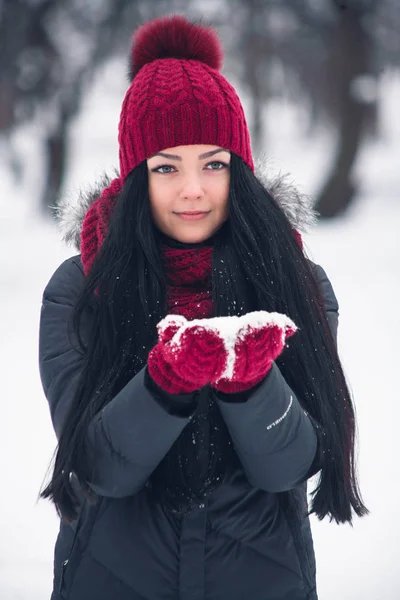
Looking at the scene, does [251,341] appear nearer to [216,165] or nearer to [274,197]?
[216,165]

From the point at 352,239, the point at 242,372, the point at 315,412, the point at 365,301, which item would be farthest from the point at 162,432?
the point at 352,239

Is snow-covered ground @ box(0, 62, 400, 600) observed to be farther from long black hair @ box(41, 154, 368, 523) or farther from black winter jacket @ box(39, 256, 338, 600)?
black winter jacket @ box(39, 256, 338, 600)

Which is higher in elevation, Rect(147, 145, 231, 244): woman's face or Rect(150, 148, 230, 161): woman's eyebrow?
Rect(150, 148, 230, 161): woman's eyebrow

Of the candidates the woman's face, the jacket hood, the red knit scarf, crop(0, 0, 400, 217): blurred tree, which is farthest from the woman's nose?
crop(0, 0, 400, 217): blurred tree

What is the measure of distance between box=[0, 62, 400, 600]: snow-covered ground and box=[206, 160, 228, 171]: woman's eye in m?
0.29

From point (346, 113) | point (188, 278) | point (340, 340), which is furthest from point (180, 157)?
point (346, 113)

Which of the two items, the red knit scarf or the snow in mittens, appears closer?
the snow in mittens

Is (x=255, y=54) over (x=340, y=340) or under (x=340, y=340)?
over

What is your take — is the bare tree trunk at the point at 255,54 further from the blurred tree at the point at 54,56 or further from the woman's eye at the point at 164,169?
the woman's eye at the point at 164,169

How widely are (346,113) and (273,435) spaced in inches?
280

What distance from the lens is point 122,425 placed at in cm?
125

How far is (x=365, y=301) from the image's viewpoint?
561 cm

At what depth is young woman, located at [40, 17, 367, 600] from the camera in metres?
1.29

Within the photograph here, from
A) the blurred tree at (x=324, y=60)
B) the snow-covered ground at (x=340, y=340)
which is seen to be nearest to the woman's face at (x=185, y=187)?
the snow-covered ground at (x=340, y=340)
